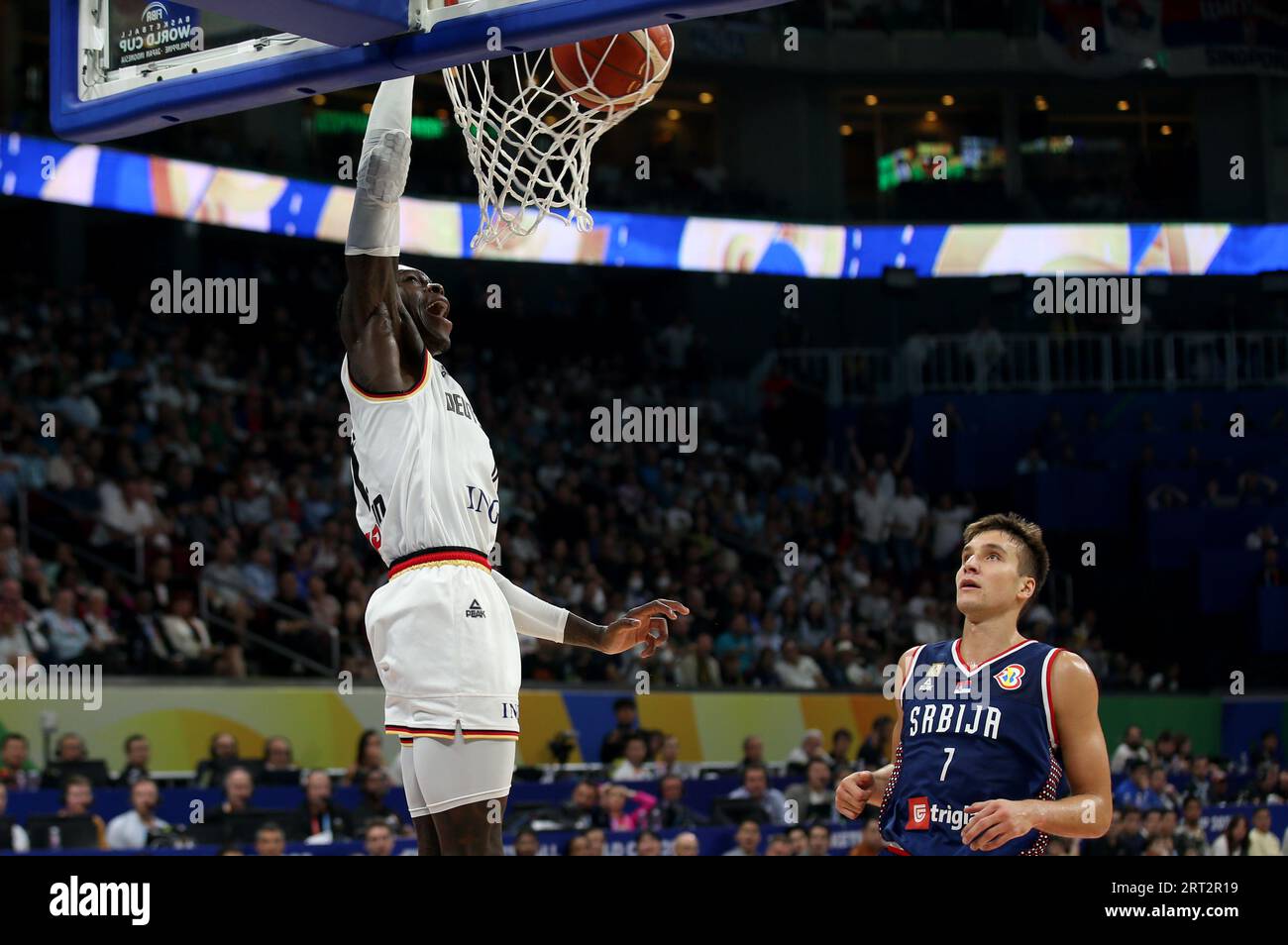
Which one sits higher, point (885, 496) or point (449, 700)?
point (885, 496)

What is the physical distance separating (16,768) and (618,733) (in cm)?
426

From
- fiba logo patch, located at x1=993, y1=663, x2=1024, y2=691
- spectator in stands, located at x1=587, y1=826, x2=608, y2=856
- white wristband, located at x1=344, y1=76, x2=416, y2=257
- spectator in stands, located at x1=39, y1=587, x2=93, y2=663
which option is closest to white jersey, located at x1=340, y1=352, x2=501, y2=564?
white wristband, located at x1=344, y1=76, x2=416, y2=257

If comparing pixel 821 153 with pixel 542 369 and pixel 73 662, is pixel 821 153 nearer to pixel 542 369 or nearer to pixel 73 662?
pixel 542 369

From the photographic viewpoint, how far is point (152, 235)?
19141mm

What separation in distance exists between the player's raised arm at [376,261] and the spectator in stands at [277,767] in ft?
22.7

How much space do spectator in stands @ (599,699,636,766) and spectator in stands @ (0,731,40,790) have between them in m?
3.97

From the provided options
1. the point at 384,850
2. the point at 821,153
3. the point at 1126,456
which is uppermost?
the point at 821,153

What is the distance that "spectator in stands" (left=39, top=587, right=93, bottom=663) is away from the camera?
1113cm

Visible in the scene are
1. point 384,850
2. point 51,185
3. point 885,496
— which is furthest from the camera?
point 885,496

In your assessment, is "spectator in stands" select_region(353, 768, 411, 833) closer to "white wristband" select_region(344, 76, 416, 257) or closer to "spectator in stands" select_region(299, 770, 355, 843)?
"spectator in stands" select_region(299, 770, 355, 843)

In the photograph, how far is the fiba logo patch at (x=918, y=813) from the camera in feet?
14.3

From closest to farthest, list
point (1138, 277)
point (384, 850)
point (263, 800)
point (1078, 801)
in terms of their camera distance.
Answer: point (1078, 801), point (384, 850), point (263, 800), point (1138, 277)

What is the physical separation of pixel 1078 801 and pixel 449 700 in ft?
5.15
